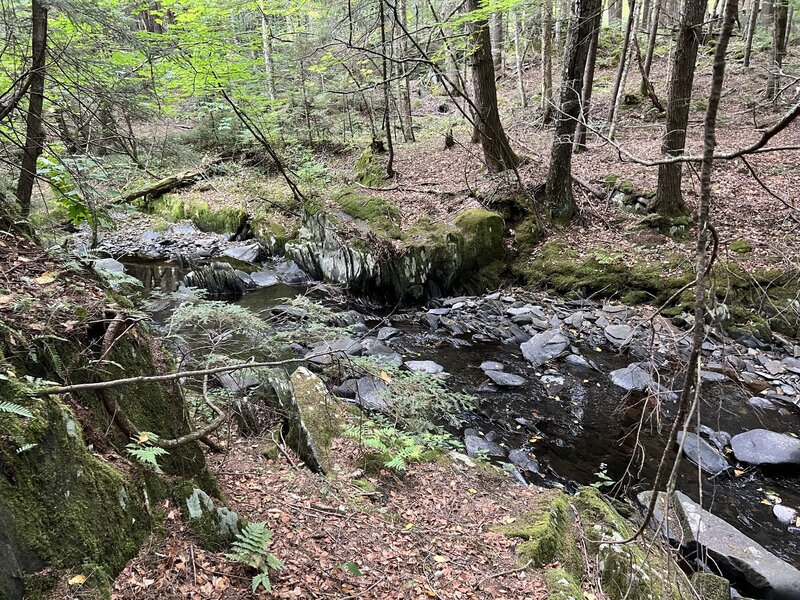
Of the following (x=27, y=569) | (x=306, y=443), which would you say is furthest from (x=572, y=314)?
(x=27, y=569)

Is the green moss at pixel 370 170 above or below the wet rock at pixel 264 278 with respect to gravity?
above

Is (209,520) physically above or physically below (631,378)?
→ above

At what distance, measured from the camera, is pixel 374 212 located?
1154 centimetres

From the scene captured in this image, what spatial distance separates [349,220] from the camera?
1155cm

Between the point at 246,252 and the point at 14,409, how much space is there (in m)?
11.6

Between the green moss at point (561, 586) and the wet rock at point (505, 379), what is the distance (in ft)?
12.7

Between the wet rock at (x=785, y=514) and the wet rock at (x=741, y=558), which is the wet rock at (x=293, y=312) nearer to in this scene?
the wet rock at (x=741, y=558)

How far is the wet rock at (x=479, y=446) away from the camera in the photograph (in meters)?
5.56

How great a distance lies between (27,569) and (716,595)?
176 inches

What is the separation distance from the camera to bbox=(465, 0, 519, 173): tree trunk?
1068cm

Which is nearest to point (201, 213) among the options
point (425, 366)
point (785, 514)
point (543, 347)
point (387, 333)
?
point (387, 333)

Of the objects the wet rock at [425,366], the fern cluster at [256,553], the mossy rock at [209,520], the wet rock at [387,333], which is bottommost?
the wet rock at [425,366]

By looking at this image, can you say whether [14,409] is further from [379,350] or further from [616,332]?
[616,332]

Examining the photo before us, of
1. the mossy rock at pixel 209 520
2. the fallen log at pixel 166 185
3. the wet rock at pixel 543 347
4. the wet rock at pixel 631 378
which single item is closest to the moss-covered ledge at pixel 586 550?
the mossy rock at pixel 209 520
